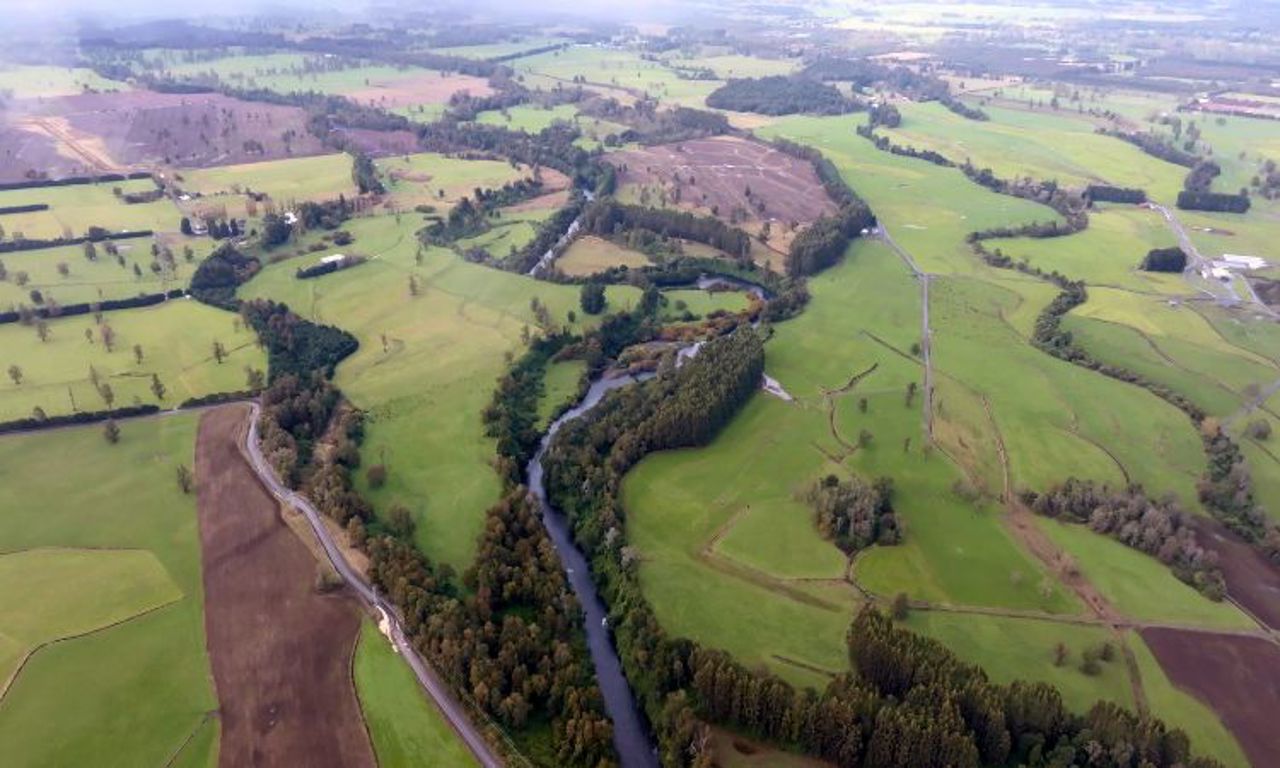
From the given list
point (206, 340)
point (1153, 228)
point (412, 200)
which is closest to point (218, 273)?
point (206, 340)

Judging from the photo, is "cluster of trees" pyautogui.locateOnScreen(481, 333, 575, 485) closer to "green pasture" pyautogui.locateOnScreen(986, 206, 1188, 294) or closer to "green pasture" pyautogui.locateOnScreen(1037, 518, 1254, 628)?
"green pasture" pyautogui.locateOnScreen(1037, 518, 1254, 628)

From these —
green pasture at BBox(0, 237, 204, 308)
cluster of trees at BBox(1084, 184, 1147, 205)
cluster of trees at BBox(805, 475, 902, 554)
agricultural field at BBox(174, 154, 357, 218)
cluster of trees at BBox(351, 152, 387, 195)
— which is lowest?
cluster of trees at BBox(805, 475, 902, 554)

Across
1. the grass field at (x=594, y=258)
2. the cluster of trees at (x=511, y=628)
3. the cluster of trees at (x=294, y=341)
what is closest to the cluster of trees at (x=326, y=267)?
the cluster of trees at (x=294, y=341)

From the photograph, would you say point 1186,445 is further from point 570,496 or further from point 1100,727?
point 570,496

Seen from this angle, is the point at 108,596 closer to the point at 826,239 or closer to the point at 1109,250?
the point at 826,239

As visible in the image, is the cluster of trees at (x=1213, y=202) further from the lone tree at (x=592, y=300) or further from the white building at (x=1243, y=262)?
the lone tree at (x=592, y=300)

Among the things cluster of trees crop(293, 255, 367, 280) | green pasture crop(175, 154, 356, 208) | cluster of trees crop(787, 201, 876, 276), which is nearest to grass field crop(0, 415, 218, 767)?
cluster of trees crop(293, 255, 367, 280)
